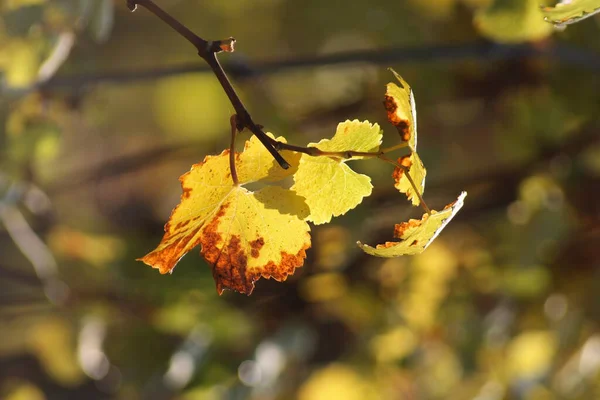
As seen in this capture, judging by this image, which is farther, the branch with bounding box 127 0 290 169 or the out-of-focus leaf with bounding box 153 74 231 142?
the out-of-focus leaf with bounding box 153 74 231 142

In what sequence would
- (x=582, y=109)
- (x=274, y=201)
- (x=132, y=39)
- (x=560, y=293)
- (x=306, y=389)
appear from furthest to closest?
(x=132, y=39) → (x=306, y=389) → (x=560, y=293) → (x=582, y=109) → (x=274, y=201)

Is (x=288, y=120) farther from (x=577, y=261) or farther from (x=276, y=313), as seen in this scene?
(x=577, y=261)

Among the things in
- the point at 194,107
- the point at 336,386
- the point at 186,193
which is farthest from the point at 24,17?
the point at 336,386

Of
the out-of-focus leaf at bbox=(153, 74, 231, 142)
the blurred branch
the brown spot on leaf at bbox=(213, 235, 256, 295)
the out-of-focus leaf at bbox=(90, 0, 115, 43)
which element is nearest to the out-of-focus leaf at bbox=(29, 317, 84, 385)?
the out-of-focus leaf at bbox=(153, 74, 231, 142)

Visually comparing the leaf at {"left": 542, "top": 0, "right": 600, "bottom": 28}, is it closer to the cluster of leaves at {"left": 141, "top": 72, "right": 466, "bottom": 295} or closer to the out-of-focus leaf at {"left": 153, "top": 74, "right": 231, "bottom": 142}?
the cluster of leaves at {"left": 141, "top": 72, "right": 466, "bottom": 295}

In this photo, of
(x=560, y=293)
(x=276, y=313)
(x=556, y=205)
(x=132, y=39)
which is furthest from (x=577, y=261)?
Result: (x=132, y=39)
